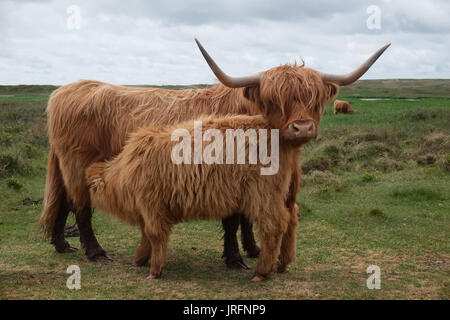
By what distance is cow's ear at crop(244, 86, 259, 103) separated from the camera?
481 centimetres

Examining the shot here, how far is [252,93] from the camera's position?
4840 millimetres

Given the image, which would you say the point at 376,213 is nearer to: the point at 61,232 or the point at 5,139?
the point at 61,232

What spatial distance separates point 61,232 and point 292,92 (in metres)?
3.53

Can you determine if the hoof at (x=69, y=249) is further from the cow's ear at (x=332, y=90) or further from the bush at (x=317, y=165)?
the bush at (x=317, y=165)

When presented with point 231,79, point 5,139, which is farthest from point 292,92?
point 5,139

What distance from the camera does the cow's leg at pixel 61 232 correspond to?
612cm

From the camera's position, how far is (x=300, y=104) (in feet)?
14.5

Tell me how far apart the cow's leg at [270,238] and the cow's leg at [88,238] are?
2.00m

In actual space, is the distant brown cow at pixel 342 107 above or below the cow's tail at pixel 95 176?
above
